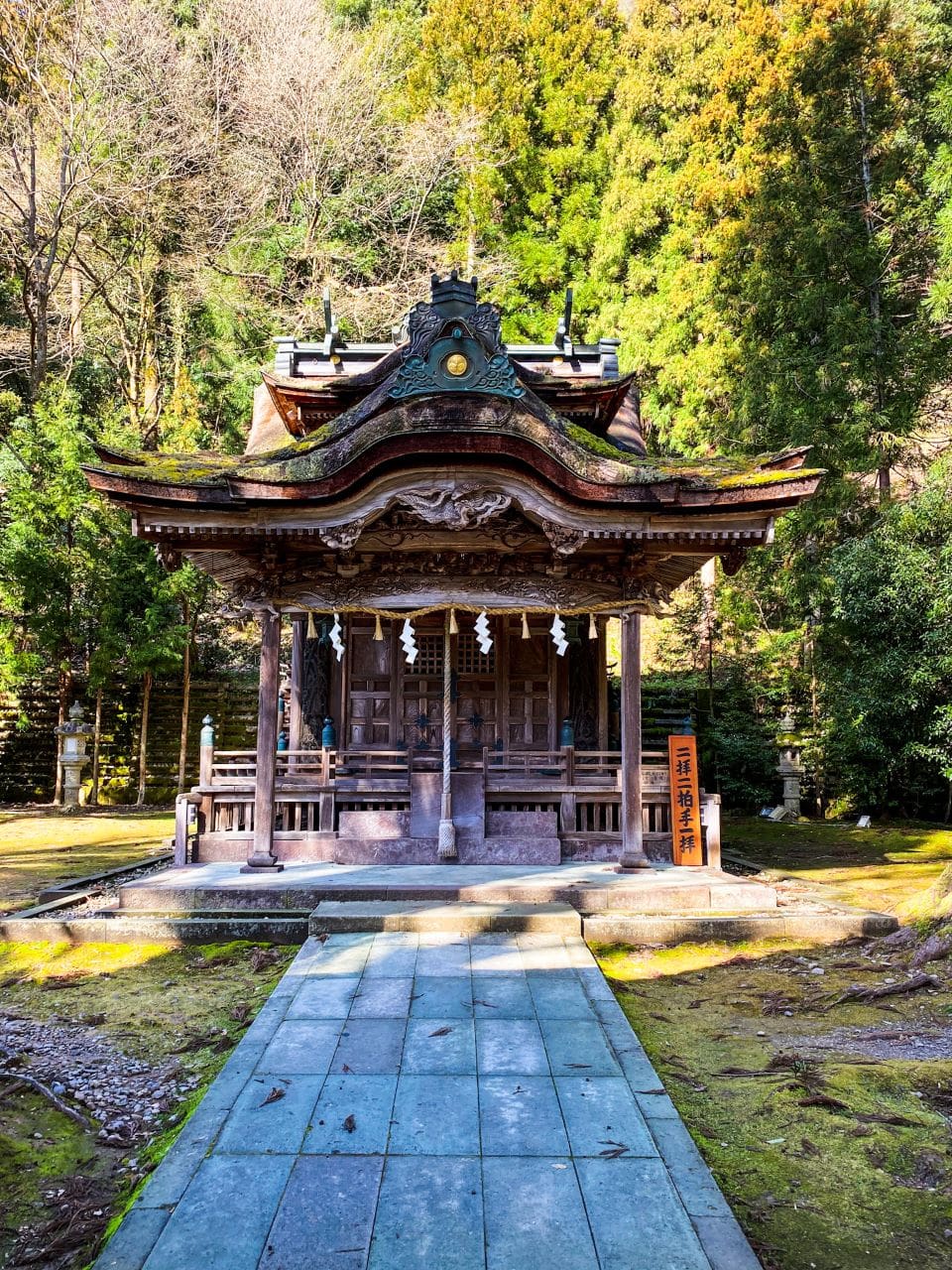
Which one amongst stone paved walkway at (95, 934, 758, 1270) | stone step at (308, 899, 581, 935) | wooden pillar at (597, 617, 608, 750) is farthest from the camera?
wooden pillar at (597, 617, 608, 750)

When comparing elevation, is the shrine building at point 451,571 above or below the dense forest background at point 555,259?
below

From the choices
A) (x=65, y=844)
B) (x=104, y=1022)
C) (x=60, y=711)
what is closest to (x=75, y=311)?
(x=60, y=711)

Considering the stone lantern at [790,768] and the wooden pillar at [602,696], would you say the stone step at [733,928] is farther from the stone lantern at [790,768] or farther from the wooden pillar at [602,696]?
the stone lantern at [790,768]

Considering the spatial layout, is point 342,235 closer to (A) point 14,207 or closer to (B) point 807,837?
(A) point 14,207

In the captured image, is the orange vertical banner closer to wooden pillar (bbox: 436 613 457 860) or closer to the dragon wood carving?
wooden pillar (bbox: 436 613 457 860)

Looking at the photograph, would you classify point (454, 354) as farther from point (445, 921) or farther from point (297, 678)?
point (297, 678)

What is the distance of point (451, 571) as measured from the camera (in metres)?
9.75

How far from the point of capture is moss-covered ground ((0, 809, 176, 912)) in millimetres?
10023

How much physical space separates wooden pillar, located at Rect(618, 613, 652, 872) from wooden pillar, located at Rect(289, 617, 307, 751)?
5.48m

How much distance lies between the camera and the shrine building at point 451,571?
832cm

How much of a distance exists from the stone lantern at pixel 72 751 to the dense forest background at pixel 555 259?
808mm

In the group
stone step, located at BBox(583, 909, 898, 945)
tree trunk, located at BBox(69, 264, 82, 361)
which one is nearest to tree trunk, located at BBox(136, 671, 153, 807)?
tree trunk, located at BBox(69, 264, 82, 361)

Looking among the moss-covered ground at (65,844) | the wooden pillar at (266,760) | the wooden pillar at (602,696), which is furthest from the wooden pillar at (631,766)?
the moss-covered ground at (65,844)

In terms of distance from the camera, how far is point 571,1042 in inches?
192
